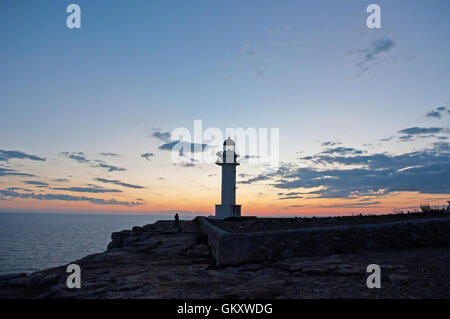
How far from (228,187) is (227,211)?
2.10 meters

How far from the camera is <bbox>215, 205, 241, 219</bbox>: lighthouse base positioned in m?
26.3

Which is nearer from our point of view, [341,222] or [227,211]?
[341,222]

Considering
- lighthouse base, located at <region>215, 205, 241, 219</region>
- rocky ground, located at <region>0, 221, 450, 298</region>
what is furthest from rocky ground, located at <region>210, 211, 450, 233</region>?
lighthouse base, located at <region>215, 205, 241, 219</region>

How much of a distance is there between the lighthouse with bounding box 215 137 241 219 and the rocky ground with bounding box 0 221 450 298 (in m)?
18.4

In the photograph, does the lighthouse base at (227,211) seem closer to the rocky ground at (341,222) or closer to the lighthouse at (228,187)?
the lighthouse at (228,187)

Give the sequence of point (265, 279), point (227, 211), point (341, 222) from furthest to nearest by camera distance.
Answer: point (227, 211), point (341, 222), point (265, 279)

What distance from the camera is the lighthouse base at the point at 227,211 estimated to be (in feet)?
86.2

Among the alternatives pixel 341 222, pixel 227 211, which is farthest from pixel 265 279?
pixel 227 211

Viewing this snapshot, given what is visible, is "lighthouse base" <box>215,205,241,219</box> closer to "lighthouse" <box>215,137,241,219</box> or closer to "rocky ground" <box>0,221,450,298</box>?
"lighthouse" <box>215,137,241,219</box>

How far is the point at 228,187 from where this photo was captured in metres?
27.1

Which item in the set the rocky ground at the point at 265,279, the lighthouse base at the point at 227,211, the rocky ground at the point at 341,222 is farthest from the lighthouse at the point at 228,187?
the rocky ground at the point at 265,279

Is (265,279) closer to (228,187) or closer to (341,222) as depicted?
(341,222)
